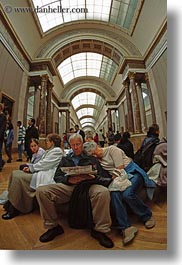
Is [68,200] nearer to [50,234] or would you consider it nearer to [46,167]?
Answer: [50,234]

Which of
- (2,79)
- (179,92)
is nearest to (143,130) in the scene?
(179,92)

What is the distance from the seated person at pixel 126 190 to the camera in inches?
63.9

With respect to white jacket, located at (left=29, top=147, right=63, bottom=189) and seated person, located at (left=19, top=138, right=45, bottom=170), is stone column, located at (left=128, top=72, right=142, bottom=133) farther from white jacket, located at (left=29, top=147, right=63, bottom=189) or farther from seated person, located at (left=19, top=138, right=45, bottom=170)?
seated person, located at (left=19, top=138, right=45, bottom=170)

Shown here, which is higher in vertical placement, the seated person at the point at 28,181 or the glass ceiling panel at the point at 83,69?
the glass ceiling panel at the point at 83,69

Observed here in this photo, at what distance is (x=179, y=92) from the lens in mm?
1939

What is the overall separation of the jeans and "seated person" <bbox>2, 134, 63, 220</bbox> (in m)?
0.77

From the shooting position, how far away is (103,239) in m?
1.52

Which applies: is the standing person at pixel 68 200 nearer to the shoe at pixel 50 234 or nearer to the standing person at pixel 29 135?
the shoe at pixel 50 234

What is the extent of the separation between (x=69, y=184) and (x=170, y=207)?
1.17 metres

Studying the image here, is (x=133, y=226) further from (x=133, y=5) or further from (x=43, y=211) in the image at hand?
(x=133, y=5)

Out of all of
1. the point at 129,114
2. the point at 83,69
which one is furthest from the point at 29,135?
the point at 83,69

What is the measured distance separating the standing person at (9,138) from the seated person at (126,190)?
1.07 meters

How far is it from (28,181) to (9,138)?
67 cm

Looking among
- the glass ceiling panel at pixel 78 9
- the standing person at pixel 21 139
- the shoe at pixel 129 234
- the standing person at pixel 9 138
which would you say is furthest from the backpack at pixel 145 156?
the glass ceiling panel at pixel 78 9
